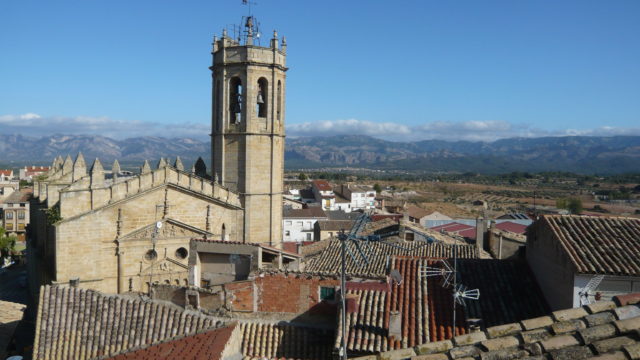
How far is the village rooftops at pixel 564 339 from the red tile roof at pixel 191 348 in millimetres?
6019

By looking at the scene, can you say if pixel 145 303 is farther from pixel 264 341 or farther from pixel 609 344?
pixel 609 344

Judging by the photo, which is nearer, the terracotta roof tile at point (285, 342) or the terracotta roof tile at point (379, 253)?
the terracotta roof tile at point (285, 342)

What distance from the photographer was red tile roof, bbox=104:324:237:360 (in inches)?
423

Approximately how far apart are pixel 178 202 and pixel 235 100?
6484 millimetres

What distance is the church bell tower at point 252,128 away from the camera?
82.6ft

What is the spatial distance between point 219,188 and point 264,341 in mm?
11002

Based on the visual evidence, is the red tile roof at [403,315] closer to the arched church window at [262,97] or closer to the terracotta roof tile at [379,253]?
the terracotta roof tile at [379,253]

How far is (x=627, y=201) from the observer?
112750mm

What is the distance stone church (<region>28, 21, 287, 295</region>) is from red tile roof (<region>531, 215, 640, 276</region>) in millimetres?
13464

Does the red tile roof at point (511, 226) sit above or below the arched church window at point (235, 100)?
below

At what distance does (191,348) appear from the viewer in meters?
11.2

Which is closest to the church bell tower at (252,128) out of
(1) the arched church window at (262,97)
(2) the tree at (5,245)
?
(1) the arched church window at (262,97)

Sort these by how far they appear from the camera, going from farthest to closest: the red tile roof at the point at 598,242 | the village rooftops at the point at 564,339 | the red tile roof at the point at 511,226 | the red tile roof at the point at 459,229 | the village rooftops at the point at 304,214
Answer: the village rooftops at the point at 304,214 → the red tile roof at the point at 459,229 → the red tile roof at the point at 511,226 → the red tile roof at the point at 598,242 → the village rooftops at the point at 564,339

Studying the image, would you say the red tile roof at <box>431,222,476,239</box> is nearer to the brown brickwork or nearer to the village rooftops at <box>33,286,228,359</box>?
the brown brickwork
